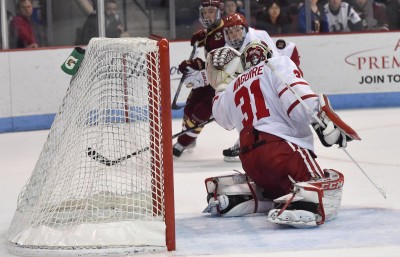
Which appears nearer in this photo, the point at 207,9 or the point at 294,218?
the point at 294,218

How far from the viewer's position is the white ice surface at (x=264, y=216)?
13.8 feet

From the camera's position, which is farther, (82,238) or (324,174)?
(324,174)

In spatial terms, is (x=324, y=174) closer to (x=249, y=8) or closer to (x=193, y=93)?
(x=193, y=93)

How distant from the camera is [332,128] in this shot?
458 centimetres

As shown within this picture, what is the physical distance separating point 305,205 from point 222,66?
1.08 metres

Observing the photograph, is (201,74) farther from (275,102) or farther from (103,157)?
(103,157)

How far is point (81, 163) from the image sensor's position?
4.39 metres

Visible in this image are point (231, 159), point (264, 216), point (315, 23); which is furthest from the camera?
point (315, 23)

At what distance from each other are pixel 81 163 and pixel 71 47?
16.6 feet

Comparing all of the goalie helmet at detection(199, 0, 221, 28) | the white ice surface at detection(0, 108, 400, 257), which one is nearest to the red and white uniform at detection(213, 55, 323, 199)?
the white ice surface at detection(0, 108, 400, 257)

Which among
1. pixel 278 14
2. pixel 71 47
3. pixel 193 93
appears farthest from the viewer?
pixel 278 14

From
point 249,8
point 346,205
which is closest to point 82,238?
point 346,205

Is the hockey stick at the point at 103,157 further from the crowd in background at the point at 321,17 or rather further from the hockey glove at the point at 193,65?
the crowd in background at the point at 321,17

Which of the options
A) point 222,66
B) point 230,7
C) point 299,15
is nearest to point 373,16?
point 299,15
